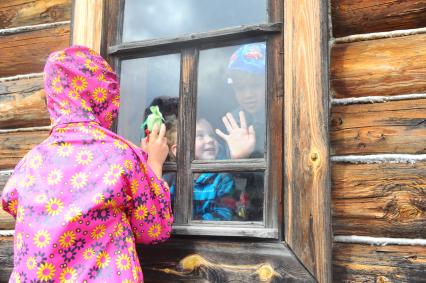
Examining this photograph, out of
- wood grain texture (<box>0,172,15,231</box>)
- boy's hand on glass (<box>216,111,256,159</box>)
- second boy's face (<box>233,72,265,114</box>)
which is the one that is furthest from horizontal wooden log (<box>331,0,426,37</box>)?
wood grain texture (<box>0,172,15,231</box>)

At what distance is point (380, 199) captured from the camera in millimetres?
1715

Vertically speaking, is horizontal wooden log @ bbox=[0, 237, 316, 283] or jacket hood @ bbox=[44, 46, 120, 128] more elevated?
jacket hood @ bbox=[44, 46, 120, 128]

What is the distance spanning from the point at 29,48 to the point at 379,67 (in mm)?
1763

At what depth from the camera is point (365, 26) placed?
1.85m

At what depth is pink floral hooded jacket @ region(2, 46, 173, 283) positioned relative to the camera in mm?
1554

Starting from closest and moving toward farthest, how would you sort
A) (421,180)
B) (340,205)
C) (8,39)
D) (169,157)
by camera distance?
(421,180)
(340,205)
(169,157)
(8,39)

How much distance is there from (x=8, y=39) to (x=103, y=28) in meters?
0.70

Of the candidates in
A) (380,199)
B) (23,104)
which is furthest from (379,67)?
(23,104)

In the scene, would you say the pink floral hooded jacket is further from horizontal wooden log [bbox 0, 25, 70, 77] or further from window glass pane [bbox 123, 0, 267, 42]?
horizontal wooden log [bbox 0, 25, 70, 77]

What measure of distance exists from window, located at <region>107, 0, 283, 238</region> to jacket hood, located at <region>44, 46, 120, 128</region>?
15.6 inches

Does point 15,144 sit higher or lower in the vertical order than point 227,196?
higher

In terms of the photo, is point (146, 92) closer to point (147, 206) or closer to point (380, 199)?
point (147, 206)

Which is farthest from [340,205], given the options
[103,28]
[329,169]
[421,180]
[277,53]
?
[103,28]

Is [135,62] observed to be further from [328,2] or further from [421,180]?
[421,180]
